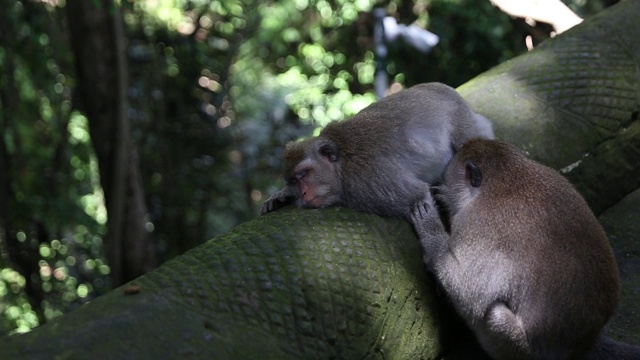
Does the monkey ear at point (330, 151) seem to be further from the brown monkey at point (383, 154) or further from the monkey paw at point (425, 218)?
the monkey paw at point (425, 218)

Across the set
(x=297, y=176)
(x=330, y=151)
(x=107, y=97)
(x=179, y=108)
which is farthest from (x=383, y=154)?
(x=179, y=108)

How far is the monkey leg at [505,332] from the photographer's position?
265 centimetres

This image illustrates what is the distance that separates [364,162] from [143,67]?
Result: 15.1 ft

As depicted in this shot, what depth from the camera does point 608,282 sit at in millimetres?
2709

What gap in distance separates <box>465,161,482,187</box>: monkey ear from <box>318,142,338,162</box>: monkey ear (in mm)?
587

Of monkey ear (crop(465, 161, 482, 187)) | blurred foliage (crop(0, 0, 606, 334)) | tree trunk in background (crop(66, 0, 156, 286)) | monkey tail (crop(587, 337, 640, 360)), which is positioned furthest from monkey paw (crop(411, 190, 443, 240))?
tree trunk in background (crop(66, 0, 156, 286))

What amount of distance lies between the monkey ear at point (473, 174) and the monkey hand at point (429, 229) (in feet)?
0.58

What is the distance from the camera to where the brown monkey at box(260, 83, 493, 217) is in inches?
124

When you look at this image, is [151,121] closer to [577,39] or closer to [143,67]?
[143,67]

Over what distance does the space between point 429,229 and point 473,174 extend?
0.26 metres

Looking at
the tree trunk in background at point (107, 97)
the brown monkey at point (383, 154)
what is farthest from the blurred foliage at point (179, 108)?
the brown monkey at point (383, 154)

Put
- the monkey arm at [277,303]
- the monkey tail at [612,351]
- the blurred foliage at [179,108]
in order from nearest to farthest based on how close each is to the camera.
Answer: the monkey arm at [277,303] < the monkey tail at [612,351] < the blurred foliage at [179,108]

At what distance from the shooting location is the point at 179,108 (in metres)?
7.60

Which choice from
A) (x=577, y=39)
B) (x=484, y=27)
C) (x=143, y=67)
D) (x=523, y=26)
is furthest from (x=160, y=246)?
(x=577, y=39)
